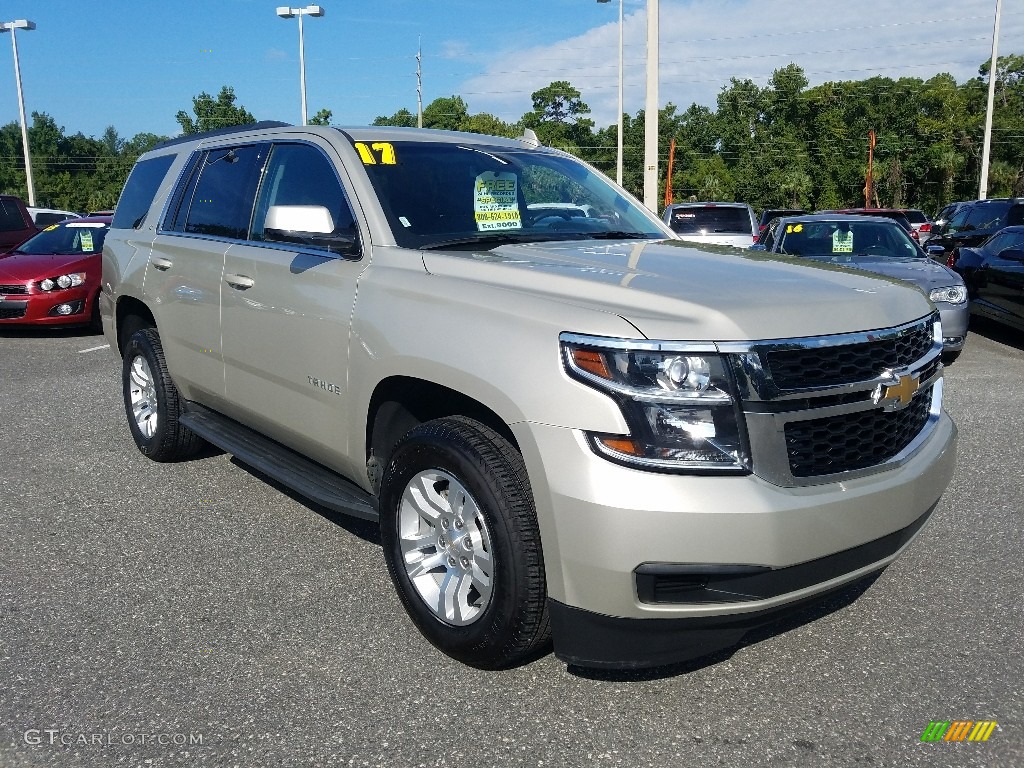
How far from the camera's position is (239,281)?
14.0 ft

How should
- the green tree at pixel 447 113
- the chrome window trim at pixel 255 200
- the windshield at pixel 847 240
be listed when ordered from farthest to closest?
the green tree at pixel 447 113, the windshield at pixel 847 240, the chrome window trim at pixel 255 200

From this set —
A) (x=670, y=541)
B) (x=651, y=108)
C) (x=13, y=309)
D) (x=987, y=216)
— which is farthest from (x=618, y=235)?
(x=987, y=216)

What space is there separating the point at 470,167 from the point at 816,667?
8.42 ft

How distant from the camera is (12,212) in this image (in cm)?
1573

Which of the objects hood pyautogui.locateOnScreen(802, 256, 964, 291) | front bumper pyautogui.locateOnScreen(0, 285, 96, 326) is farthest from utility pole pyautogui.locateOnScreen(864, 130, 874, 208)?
front bumper pyautogui.locateOnScreen(0, 285, 96, 326)

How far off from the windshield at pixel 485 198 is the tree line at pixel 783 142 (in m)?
49.7

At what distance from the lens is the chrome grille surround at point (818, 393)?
100 inches

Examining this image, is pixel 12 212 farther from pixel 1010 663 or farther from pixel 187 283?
pixel 1010 663

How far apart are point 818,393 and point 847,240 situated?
338 inches

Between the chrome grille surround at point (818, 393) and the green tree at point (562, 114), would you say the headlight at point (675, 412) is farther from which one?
the green tree at point (562, 114)

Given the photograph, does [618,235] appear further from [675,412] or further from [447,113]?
[447,113]

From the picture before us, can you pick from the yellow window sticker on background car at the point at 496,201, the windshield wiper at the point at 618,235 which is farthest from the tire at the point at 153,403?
the windshield wiper at the point at 618,235

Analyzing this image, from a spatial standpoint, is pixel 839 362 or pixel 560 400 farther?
pixel 839 362

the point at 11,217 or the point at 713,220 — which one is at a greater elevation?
the point at 11,217
